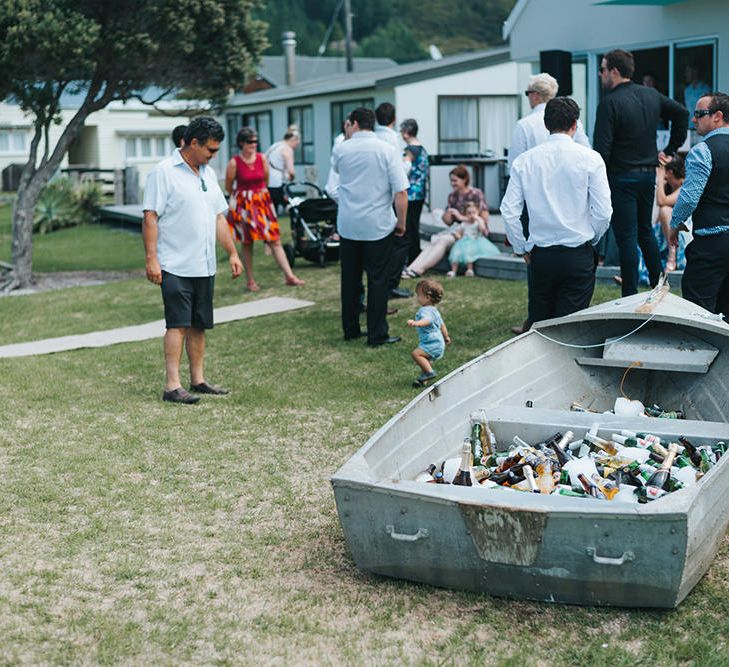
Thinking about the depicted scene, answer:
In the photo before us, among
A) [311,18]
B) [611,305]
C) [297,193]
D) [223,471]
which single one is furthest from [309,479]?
[311,18]

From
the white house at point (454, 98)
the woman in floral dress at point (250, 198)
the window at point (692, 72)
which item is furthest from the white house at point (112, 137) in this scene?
the window at point (692, 72)

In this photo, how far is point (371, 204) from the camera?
947cm

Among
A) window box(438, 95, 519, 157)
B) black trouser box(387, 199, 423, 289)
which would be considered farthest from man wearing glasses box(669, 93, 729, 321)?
window box(438, 95, 519, 157)

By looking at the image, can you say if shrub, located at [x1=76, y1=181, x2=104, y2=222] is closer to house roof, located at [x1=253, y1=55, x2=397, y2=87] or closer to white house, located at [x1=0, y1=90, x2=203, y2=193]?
white house, located at [x1=0, y1=90, x2=203, y2=193]

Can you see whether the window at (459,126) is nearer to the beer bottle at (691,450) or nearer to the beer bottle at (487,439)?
the beer bottle at (487,439)

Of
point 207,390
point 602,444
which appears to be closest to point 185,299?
point 207,390

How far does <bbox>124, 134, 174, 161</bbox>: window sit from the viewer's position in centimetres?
4266

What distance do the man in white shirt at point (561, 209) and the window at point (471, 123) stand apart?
16.4m

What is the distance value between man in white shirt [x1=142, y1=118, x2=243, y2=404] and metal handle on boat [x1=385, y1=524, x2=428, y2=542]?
361 centimetres

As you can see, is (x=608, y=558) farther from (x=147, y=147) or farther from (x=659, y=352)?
(x=147, y=147)

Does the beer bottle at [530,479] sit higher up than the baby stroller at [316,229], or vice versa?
the baby stroller at [316,229]

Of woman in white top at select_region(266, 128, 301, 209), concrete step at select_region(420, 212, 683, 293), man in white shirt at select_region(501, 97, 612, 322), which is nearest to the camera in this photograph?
man in white shirt at select_region(501, 97, 612, 322)

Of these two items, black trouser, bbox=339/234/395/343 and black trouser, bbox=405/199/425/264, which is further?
black trouser, bbox=405/199/425/264

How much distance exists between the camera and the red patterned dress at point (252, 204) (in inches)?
512
